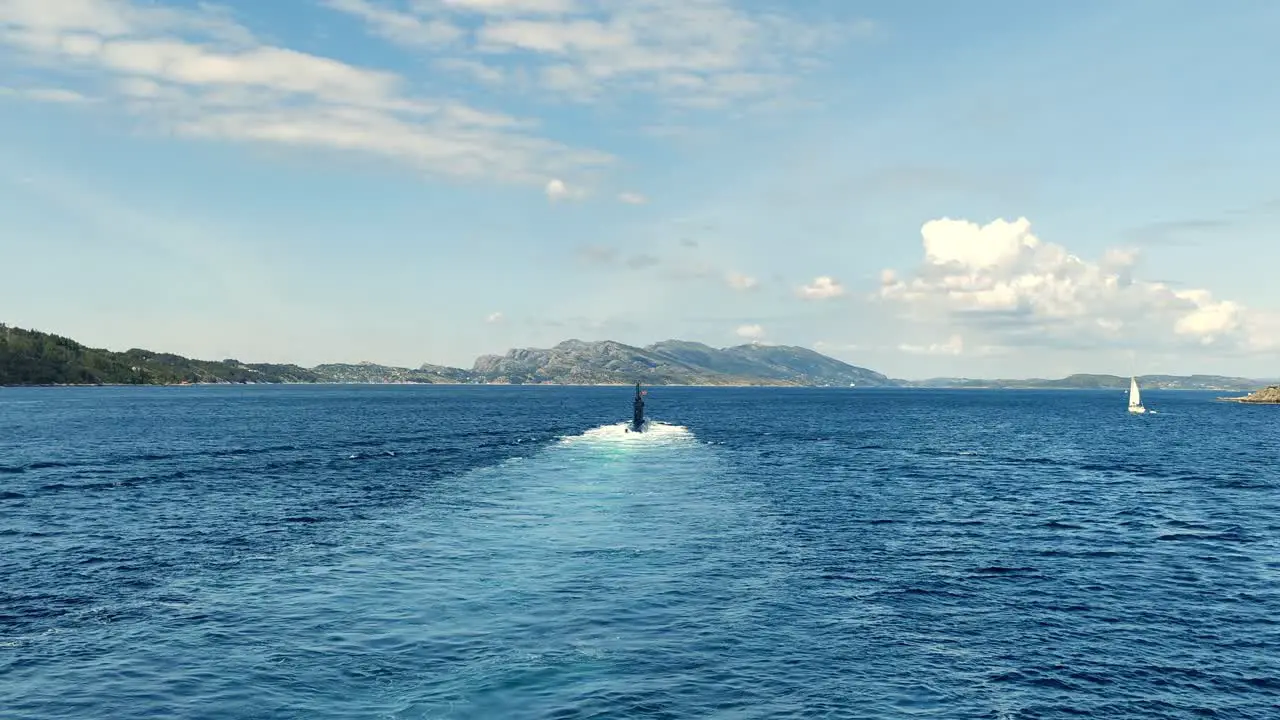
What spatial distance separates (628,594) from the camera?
43.2 m

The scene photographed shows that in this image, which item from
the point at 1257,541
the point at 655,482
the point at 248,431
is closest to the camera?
the point at 1257,541

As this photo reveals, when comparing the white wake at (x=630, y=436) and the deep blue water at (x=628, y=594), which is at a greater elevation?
the white wake at (x=630, y=436)

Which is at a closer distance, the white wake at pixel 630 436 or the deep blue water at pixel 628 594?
the deep blue water at pixel 628 594

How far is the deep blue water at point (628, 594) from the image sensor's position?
99.4 ft

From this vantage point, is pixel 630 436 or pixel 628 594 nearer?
pixel 628 594

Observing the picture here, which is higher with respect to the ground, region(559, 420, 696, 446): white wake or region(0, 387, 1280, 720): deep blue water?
region(559, 420, 696, 446): white wake

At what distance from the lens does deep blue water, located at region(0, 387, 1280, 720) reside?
1193 inches

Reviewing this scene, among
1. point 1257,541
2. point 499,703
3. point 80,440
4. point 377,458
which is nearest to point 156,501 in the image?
point 377,458

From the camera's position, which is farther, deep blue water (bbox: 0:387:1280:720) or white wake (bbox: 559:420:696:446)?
white wake (bbox: 559:420:696:446)

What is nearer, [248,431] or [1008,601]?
[1008,601]

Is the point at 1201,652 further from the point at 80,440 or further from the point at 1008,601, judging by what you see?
the point at 80,440

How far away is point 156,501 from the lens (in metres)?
73.1

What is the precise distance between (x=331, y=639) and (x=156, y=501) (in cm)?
4803

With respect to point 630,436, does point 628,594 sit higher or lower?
lower
